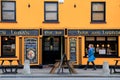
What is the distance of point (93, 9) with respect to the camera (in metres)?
33.1

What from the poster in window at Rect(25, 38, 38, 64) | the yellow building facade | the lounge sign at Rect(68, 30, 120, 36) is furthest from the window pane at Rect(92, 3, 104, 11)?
the poster in window at Rect(25, 38, 38, 64)

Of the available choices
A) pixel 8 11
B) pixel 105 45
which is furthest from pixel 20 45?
pixel 105 45

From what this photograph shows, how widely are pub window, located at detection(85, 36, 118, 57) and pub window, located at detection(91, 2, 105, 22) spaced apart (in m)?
1.31

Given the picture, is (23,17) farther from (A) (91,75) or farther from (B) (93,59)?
(A) (91,75)

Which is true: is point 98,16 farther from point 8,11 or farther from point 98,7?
point 8,11

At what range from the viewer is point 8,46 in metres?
32.8

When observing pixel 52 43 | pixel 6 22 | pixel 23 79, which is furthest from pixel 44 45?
pixel 23 79

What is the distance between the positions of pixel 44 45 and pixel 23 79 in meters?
9.78

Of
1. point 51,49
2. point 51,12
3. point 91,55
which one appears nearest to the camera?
point 91,55

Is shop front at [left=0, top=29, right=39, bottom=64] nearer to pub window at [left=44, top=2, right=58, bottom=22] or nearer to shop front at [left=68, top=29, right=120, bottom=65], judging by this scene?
pub window at [left=44, top=2, right=58, bottom=22]

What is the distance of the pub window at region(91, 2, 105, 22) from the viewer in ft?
109

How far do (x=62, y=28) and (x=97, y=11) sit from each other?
2835 millimetres

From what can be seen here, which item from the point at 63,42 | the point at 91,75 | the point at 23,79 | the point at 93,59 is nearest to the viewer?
the point at 23,79

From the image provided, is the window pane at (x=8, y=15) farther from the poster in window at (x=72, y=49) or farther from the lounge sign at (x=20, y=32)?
the poster in window at (x=72, y=49)
